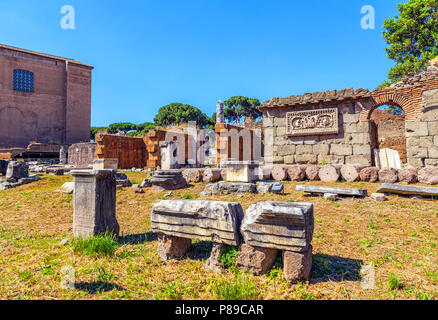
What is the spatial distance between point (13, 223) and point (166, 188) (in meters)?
3.79

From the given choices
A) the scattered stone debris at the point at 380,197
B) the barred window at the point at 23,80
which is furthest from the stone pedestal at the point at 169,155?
the barred window at the point at 23,80

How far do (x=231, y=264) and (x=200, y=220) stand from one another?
22.3 inches

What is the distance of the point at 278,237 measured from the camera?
2.44 m

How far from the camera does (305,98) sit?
30.9 feet

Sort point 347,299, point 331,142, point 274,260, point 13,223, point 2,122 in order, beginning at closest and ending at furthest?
point 347,299, point 274,260, point 13,223, point 331,142, point 2,122

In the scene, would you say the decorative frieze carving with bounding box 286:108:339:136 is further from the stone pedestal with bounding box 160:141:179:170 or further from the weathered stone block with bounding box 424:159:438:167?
the stone pedestal with bounding box 160:141:179:170

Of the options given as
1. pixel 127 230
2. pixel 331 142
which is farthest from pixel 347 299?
pixel 331 142

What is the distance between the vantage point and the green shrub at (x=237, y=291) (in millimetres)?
2113

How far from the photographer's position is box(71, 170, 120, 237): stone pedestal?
373 cm

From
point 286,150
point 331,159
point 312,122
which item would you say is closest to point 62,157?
point 286,150

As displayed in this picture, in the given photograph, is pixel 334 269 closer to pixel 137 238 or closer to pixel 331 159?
pixel 137 238

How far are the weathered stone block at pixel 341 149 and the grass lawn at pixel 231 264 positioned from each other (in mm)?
3955

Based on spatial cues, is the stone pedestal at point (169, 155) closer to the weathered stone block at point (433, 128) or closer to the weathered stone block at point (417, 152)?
the weathered stone block at point (417, 152)
